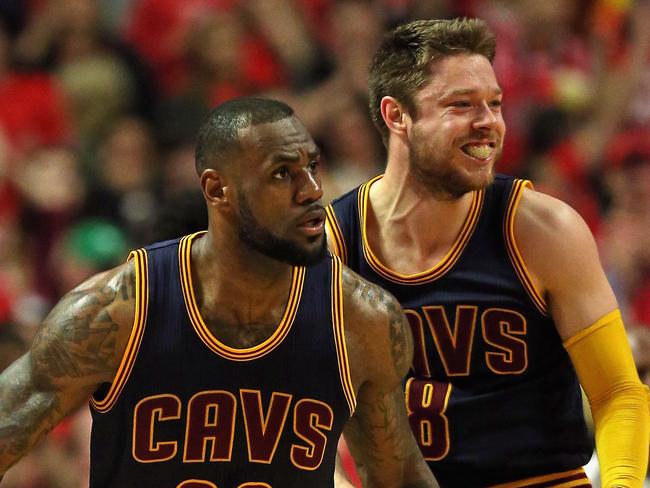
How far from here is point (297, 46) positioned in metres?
7.50

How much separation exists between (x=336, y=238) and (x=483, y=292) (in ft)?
1.46

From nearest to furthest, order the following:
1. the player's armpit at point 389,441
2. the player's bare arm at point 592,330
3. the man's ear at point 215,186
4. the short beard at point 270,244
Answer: the short beard at point 270,244, the man's ear at point 215,186, the player's armpit at point 389,441, the player's bare arm at point 592,330

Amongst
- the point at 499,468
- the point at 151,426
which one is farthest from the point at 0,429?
the point at 499,468

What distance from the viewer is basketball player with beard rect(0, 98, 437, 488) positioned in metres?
3.17

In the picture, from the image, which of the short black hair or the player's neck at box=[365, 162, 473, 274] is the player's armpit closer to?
the player's neck at box=[365, 162, 473, 274]

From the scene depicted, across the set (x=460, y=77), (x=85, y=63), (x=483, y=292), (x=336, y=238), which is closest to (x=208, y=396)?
(x=336, y=238)

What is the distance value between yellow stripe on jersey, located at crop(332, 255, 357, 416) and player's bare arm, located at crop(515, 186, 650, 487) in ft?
1.99

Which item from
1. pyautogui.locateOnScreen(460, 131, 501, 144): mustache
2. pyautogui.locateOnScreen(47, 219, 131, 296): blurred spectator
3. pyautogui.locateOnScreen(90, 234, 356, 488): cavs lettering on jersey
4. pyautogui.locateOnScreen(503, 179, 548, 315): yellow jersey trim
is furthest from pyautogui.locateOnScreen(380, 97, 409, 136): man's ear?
pyautogui.locateOnScreen(47, 219, 131, 296): blurred spectator

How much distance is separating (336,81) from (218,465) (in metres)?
4.25

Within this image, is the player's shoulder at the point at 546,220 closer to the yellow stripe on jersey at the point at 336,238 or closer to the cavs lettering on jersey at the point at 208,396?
the yellow stripe on jersey at the point at 336,238

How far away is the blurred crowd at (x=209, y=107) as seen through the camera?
21.9ft

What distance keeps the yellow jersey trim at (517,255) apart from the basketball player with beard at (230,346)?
0.43 meters

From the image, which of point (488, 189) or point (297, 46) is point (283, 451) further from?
point (297, 46)

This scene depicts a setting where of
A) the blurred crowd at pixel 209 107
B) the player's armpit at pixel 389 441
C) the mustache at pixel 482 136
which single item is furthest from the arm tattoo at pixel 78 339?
the blurred crowd at pixel 209 107
